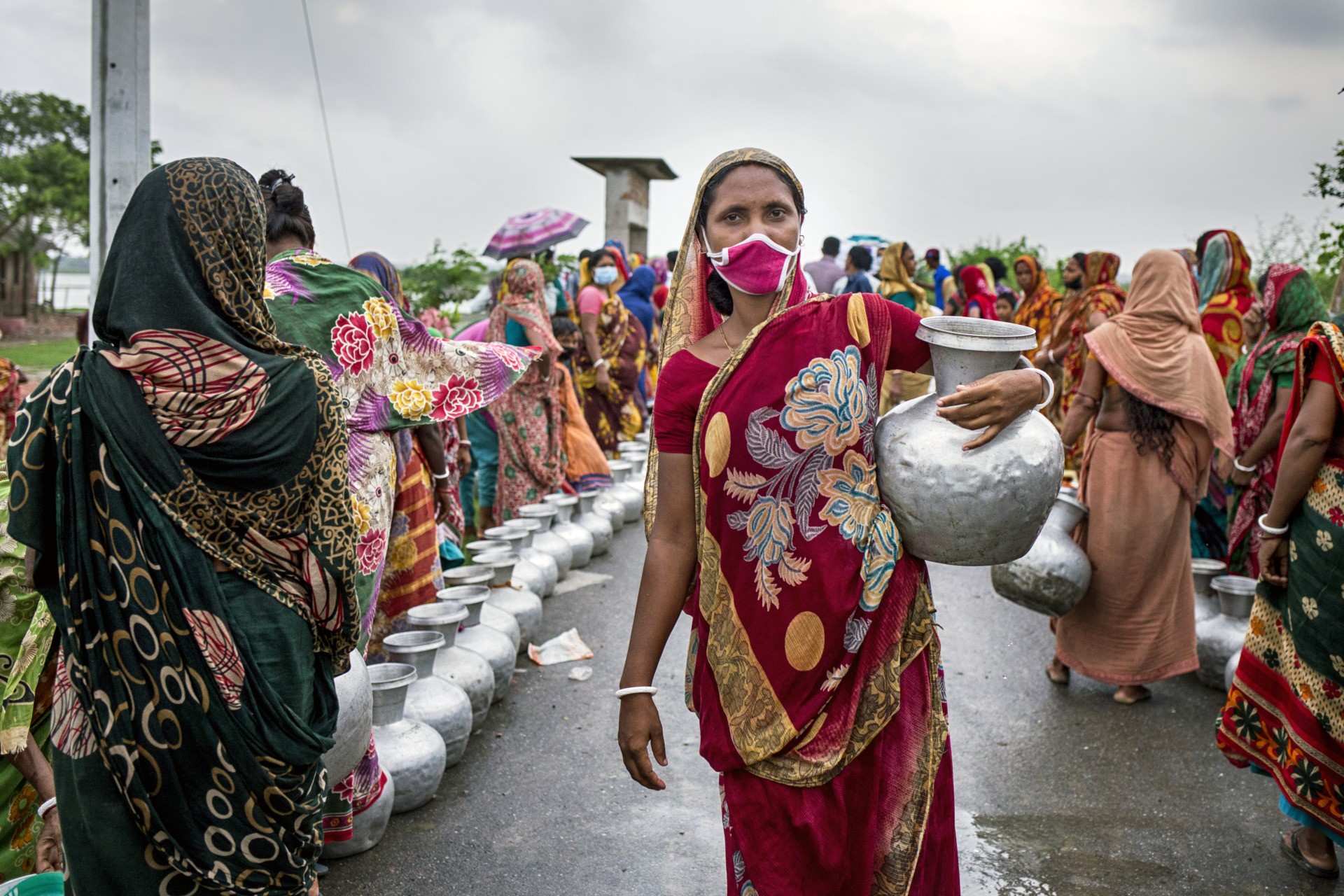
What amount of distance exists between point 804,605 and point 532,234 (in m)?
9.45

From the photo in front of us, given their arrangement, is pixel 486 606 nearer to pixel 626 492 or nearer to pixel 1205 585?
pixel 626 492

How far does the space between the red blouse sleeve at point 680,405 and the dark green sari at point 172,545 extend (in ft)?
2.41

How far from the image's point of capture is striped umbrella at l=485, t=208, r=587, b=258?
10.6 m

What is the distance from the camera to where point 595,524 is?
7398 mm

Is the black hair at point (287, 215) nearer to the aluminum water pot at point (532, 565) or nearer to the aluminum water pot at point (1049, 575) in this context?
the aluminum water pot at point (532, 565)

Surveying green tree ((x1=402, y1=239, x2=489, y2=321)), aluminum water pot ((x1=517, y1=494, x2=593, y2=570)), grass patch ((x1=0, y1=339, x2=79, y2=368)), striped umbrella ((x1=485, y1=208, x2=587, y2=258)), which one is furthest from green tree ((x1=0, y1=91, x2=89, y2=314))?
aluminum water pot ((x1=517, y1=494, x2=593, y2=570))

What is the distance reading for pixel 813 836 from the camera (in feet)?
6.22

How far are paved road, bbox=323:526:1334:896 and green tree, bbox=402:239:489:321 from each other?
11.3 metres

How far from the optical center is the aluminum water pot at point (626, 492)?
8328 millimetres

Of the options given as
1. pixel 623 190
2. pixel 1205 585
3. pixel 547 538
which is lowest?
pixel 547 538

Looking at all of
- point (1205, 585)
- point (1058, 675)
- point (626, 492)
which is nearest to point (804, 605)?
point (1058, 675)

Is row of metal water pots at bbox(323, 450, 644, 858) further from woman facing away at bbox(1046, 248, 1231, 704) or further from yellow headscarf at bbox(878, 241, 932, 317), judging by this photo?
yellow headscarf at bbox(878, 241, 932, 317)

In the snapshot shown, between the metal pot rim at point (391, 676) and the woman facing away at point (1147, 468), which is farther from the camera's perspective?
the woman facing away at point (1147, 468)

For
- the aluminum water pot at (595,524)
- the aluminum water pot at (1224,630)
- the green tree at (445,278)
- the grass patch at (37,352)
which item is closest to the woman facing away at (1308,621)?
the aluminum water pot at (1224,630)
